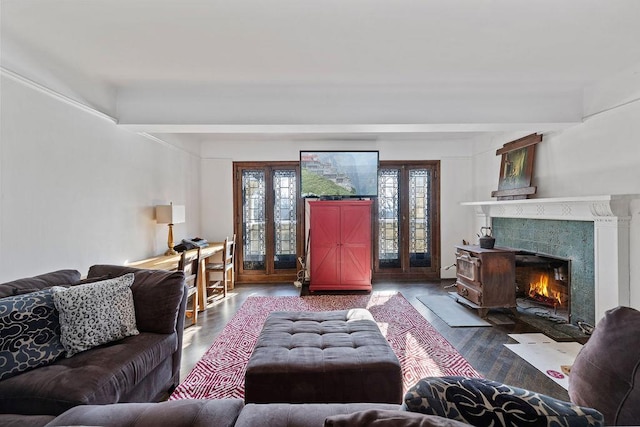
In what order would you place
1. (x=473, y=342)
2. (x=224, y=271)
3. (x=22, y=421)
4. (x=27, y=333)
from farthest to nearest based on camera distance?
(x=224, y=271) < (x=473, y=342) < (x=27, y=333) < (x=22, y=421)

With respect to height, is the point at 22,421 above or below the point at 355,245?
below

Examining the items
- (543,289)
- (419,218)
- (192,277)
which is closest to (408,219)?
(419,218)

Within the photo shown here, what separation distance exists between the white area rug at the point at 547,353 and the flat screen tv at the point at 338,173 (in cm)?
301

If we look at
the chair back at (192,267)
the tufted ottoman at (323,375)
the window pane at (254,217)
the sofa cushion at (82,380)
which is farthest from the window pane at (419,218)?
the sofa cushion at (82,380)

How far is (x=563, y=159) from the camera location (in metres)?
3.49

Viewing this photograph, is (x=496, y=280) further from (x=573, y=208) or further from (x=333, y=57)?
(x=333, y=57)

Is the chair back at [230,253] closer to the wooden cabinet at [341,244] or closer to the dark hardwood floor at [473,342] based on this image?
the dark hardwood floor at [473,342]

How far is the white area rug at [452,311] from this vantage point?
11.4 ft

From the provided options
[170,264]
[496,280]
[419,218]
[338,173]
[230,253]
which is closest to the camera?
[170,264]

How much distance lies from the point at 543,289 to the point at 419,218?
2209mm

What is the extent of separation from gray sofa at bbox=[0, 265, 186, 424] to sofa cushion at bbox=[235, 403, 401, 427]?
942 millimetres

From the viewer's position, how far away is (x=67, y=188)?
8.43ft

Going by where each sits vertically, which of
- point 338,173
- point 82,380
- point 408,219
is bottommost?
point 82,380

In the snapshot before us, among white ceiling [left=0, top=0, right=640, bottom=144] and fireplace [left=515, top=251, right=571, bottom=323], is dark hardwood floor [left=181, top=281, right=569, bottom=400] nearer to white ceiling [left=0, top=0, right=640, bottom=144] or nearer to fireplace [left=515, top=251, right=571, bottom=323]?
fireplace [left=515, top=251, right=571, bottom=323]
